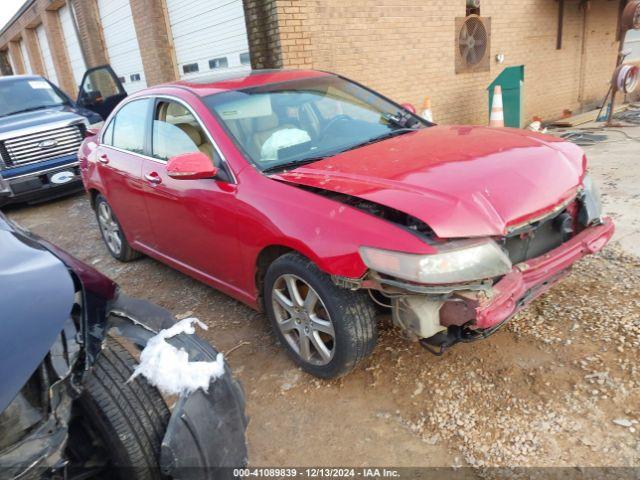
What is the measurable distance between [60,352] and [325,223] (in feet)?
4.30

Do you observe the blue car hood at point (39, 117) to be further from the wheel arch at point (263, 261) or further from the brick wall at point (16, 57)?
the brick wall at point (16, 57)

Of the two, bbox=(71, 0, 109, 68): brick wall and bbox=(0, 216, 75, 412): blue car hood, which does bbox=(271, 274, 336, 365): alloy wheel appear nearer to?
bbox=(0, 216, 75, 412): blue car hood

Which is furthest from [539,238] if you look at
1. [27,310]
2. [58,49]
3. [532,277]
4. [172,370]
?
[58,49]

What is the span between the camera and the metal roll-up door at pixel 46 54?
1761 centimetres

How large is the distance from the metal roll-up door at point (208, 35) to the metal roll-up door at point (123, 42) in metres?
1.88

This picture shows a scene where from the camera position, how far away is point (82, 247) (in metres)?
5.76

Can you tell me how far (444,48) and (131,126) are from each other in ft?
20.3

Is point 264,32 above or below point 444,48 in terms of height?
above

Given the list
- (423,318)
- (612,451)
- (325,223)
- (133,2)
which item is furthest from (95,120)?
(612,451)

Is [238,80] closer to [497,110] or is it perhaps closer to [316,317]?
[316,317]

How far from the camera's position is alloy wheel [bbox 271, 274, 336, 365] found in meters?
2.62

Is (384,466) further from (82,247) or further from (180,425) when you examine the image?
(82,247)

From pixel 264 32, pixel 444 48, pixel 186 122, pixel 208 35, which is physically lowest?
pixel 186 122

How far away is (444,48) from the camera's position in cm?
840
